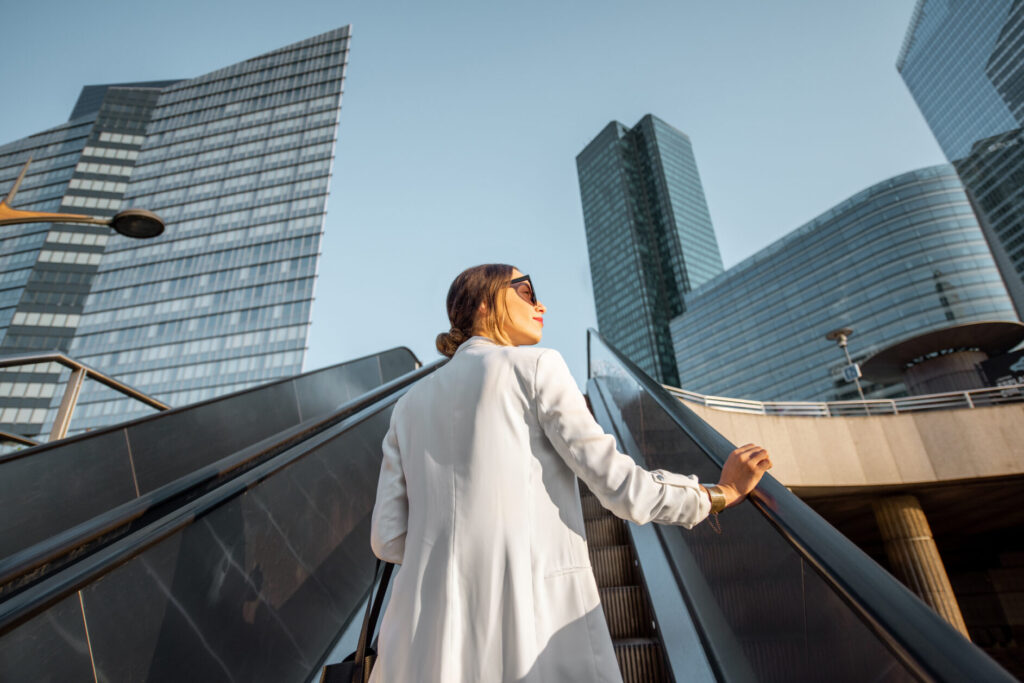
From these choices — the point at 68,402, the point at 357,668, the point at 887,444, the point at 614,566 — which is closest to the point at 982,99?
the point at 887,444

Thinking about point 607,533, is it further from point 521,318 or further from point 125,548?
point 125,548

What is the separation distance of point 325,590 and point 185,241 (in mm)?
72564

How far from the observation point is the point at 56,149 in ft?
233

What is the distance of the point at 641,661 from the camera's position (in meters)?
2.29

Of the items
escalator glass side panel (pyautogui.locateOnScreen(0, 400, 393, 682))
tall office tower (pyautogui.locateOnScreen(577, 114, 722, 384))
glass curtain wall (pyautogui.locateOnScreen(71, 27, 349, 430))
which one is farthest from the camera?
tall office tower (pyautogui.locateOnScreen(577, 114, 722, 384))

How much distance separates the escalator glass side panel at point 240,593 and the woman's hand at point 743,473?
5.43 feet

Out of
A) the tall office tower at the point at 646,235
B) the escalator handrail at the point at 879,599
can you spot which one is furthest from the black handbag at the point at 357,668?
the tall office tower at the point at 646,235

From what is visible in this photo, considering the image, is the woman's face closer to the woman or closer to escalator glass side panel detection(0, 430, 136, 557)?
the woman

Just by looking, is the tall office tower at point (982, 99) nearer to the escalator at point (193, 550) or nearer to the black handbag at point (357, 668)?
the escalator at point (193, 550)

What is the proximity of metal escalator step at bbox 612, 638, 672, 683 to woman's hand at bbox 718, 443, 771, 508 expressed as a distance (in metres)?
1.38

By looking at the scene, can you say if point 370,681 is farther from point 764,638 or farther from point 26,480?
point 26,480

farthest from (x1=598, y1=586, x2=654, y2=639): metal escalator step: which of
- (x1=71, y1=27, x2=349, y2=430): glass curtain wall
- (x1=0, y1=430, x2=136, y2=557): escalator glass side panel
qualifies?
(x1=71, y1=27, x2=349, y2=430): glass curtain wall

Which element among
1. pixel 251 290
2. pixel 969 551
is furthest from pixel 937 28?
pixel 251 290

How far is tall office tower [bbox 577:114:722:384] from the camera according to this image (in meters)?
106
